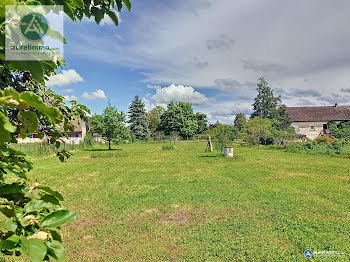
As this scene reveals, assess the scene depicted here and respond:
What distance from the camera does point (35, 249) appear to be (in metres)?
0.65

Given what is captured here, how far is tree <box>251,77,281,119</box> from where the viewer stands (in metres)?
44.5

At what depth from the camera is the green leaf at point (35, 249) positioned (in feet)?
2.07

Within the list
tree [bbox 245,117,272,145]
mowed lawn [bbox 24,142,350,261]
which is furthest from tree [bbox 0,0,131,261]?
tree [bbox 245,117,272,145]

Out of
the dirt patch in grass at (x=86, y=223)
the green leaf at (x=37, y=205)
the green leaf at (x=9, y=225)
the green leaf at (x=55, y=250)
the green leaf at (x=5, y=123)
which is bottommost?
the dirt patch in grass at (x=86, y=223)

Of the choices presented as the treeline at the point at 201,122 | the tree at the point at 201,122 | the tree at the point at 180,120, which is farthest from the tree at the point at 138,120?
the tree at the point at 201,122

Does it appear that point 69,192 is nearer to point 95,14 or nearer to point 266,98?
point 95,14

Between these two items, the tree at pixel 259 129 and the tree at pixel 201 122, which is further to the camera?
the tree at pixel 201 122

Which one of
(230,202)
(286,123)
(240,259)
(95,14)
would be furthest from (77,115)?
(286,123)

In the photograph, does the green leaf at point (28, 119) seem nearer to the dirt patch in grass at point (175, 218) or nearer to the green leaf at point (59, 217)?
the green leaf at point (59, 217)

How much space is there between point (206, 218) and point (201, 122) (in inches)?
1897

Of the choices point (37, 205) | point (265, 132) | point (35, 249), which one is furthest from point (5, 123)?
point (265, 132)

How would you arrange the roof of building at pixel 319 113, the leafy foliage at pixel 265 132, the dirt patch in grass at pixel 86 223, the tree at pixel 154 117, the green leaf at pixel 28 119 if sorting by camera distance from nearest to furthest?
the green leaf at pixel 28 119 < the dirt patch in grass at pixel 86 223 < the leafy foliage at pixel 265 132 < the roof of building at pixel 319 113 < the tree at pixel 154 117

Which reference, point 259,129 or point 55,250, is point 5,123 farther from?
point 259,129

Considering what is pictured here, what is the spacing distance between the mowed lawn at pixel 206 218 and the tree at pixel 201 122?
141 feet
